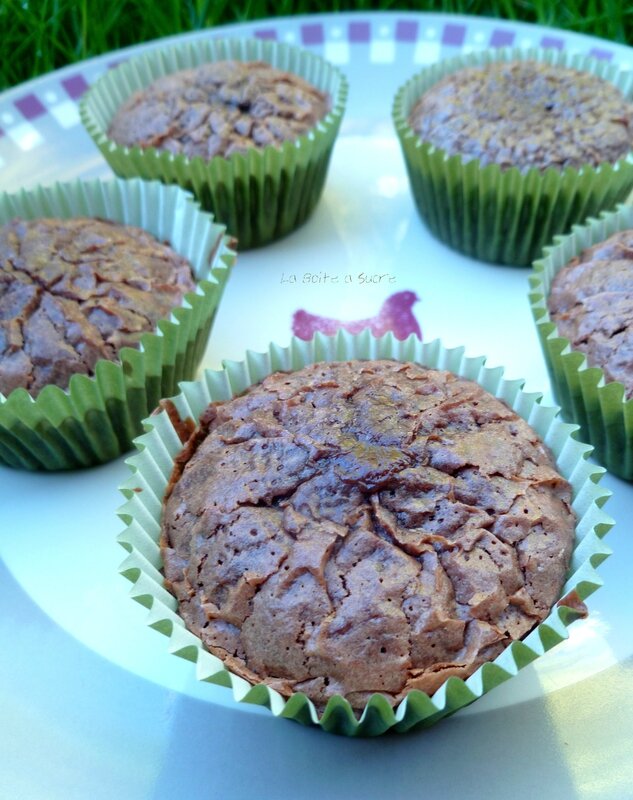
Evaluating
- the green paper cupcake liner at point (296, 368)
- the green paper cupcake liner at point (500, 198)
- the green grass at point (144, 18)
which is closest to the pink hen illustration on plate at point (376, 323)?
the green paper cupcake liner at point (500, 198)

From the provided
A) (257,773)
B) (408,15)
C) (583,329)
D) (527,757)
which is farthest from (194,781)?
(408,15)

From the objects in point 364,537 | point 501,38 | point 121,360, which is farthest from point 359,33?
point 364,537

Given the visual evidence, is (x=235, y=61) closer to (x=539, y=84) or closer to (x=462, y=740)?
(x=539, y=84)

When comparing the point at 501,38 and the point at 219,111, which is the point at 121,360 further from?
the point at 501,38

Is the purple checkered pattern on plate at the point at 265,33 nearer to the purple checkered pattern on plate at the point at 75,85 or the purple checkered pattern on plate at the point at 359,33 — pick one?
the purple checkered pattern on plate at the point at 359,33

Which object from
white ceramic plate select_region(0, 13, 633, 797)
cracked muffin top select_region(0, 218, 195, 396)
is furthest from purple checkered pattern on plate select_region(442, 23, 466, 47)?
cracked muffin top select_region(0, 218, 195, 396)

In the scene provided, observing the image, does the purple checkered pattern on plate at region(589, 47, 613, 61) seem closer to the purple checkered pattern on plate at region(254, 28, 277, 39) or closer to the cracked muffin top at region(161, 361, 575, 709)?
the purple checkered pattern on plate at region(254, 28, 277, 39)
